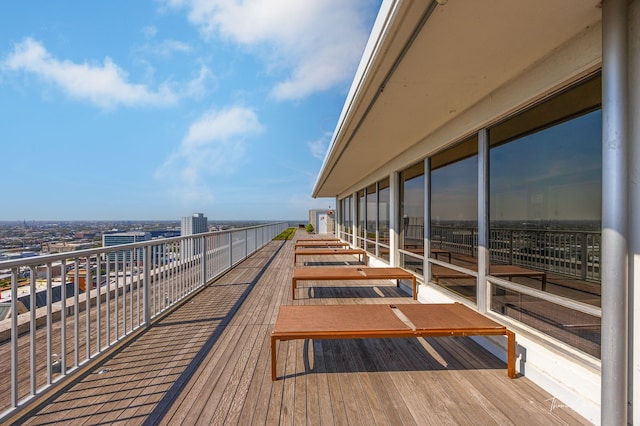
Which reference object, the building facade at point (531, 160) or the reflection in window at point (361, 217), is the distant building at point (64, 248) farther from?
the reflection in window at point (361, 217)

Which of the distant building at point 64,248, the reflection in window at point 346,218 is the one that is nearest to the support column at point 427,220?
the distant building at point 64,248

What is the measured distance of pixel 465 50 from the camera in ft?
6.48

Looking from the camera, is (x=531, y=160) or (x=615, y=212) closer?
(x=615, y=212)

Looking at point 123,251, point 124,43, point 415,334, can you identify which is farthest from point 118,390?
point 124,43

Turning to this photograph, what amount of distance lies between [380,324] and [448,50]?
204cm

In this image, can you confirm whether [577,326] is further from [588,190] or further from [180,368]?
[180,368]

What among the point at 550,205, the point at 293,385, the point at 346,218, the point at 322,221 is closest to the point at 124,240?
the point at 293,385

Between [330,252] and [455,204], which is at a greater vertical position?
[455,204]

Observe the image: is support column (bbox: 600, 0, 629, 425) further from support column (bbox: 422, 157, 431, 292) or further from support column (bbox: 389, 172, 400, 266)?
support column (bbox: 389, 172, 400, 266)

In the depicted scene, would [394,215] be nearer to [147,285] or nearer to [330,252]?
[330,252]

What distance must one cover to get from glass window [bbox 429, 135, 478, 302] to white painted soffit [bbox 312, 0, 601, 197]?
1.77 ft

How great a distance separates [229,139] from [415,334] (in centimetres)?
2434

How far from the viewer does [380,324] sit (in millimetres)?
2404

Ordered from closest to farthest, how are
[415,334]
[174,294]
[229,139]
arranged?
[415,334] < [174,294] < [229,139]
